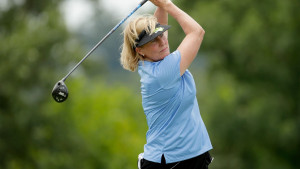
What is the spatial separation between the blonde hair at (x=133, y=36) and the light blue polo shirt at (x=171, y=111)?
0.25 ft

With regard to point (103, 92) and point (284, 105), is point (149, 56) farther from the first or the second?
point (103, 92)

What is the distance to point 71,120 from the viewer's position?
87.3 ft

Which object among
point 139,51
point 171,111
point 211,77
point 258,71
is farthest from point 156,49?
point 211,77

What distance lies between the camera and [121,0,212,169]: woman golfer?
4789mm

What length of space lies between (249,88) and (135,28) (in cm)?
2036

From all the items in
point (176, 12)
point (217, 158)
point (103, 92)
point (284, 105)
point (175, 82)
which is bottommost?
point (217, 158)

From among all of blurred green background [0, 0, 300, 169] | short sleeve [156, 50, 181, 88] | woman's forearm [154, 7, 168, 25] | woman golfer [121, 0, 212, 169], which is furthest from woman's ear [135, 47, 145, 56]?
blurred green background [0, 0, 300, 169]

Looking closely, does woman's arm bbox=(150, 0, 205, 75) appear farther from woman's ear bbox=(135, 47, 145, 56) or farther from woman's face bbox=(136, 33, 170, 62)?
→ woman's ear bbox=(135, 47, 145, 56)

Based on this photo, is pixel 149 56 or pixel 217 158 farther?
pixel 217 158

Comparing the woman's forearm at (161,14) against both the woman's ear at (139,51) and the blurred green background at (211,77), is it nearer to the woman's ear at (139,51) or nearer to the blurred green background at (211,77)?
the woman's ear at (139,51)

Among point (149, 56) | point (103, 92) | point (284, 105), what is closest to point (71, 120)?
point (284, 105)

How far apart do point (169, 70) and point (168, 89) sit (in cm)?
15

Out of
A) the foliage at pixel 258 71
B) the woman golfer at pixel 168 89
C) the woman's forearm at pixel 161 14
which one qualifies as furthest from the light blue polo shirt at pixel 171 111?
the foliage at pixel 258 71

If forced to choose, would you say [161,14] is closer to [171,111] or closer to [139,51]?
[139,51]
